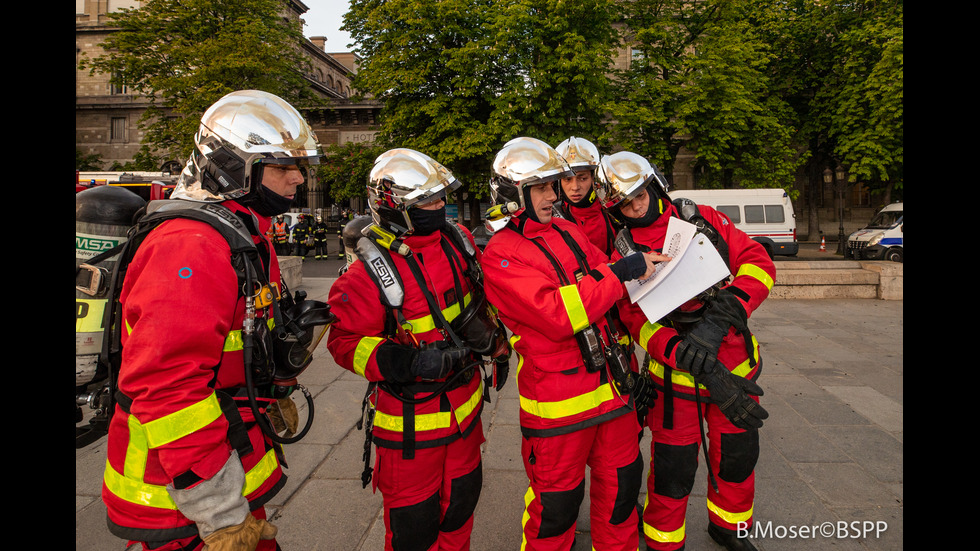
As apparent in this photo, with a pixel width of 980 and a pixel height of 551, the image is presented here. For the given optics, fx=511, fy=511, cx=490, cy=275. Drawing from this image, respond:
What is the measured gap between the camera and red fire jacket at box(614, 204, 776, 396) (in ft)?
8.78

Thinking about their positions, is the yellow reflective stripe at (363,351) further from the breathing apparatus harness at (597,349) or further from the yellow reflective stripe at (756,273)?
the yellow reflective stripe at (756,273)

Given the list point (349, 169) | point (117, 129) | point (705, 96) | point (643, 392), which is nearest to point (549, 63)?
point (705, 96)

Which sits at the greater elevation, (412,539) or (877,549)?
(412,539)

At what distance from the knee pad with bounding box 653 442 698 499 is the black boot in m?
0.39

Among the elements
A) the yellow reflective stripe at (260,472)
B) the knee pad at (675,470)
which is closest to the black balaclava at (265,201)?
the yellow reflective stripe at (260,472)

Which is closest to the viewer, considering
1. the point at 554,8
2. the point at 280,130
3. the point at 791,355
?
the point at 280,130

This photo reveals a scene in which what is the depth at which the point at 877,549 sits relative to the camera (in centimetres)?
270

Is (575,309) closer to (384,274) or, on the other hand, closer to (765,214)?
(384,274)

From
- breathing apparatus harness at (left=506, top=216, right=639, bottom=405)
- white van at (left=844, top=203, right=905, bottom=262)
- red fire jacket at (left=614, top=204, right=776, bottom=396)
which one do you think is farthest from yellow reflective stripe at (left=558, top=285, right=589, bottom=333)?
white van at (left=844, top=203, right=905, bottom=262)

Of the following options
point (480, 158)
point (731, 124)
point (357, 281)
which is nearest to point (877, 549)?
point (357, 281)

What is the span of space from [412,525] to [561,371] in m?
0.96

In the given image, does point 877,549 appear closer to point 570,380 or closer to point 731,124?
point 570,380

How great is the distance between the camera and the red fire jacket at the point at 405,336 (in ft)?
7.59

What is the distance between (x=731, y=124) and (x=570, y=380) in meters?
20.4
